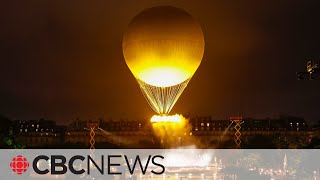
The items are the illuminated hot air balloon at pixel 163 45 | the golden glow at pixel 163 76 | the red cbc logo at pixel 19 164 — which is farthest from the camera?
the red cbc logo at pixel 19 164

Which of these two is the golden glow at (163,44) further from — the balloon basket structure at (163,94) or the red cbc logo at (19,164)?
the red cbc logo at (19,164)

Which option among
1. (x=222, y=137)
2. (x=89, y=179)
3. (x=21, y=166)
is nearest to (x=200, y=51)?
(x=89, y=179)

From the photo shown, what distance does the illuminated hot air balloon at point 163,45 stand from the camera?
108 feet

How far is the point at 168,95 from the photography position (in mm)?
39625

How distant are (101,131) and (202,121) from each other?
1331 inches

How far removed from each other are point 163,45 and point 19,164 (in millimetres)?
23038

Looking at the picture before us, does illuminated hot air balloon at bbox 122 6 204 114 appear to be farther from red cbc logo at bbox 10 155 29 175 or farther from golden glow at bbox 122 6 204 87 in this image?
red cbc logo at bbox 10 155 29 175

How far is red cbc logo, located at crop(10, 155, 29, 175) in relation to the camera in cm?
4715

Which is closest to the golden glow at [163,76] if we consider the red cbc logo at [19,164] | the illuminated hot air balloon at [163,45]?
the illuminated hot air balloon at [163,45]

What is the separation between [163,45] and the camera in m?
33.2

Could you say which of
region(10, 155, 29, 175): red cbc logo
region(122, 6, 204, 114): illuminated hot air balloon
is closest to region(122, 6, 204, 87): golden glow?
region(122, 6, 204, 114): illuminated hot air balloon

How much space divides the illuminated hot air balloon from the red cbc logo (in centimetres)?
1749

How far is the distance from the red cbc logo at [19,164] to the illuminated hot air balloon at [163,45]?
17486 millimetres

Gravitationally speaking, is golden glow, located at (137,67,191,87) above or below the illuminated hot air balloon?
below
